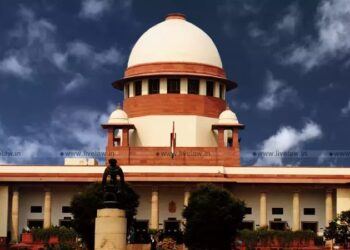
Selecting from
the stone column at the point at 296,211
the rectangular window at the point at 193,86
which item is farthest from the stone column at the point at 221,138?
the stone column at the point at 296,211

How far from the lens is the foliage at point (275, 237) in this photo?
6438 centimetres

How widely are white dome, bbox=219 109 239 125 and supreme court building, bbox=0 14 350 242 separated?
8 cm

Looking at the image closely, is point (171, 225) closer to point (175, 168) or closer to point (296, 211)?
point (175, 168)

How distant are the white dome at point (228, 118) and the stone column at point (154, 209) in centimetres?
878

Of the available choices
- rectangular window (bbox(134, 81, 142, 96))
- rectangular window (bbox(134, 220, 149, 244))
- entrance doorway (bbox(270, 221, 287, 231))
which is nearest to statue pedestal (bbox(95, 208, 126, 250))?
rectangular window (bbox(134, 220, 149, 244))

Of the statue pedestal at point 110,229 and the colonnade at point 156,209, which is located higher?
the colonnade at point 156,209

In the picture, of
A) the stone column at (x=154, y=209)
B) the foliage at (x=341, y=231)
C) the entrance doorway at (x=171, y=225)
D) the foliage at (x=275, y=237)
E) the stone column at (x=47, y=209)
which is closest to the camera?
the foliage at (x=341, y=231)

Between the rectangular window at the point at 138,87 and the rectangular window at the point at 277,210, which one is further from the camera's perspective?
the rectangular window at the point at 138,87

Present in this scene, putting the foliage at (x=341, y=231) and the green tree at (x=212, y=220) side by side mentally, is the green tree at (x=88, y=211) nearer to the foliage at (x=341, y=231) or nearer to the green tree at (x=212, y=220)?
the green tree at (x=212, y=220)

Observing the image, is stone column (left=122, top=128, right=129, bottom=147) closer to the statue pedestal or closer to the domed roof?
the domed roof

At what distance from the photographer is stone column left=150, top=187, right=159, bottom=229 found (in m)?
71.0

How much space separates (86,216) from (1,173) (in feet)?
52.9

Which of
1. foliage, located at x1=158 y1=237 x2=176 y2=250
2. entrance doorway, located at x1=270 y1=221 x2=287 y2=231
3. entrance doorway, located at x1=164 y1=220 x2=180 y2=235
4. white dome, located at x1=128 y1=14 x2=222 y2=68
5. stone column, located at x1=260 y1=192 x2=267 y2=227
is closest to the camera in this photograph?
foliage, located at x1=158 y1=237 x2=176 y2=250

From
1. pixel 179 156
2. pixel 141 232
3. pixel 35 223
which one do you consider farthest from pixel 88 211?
pixel 179 156
